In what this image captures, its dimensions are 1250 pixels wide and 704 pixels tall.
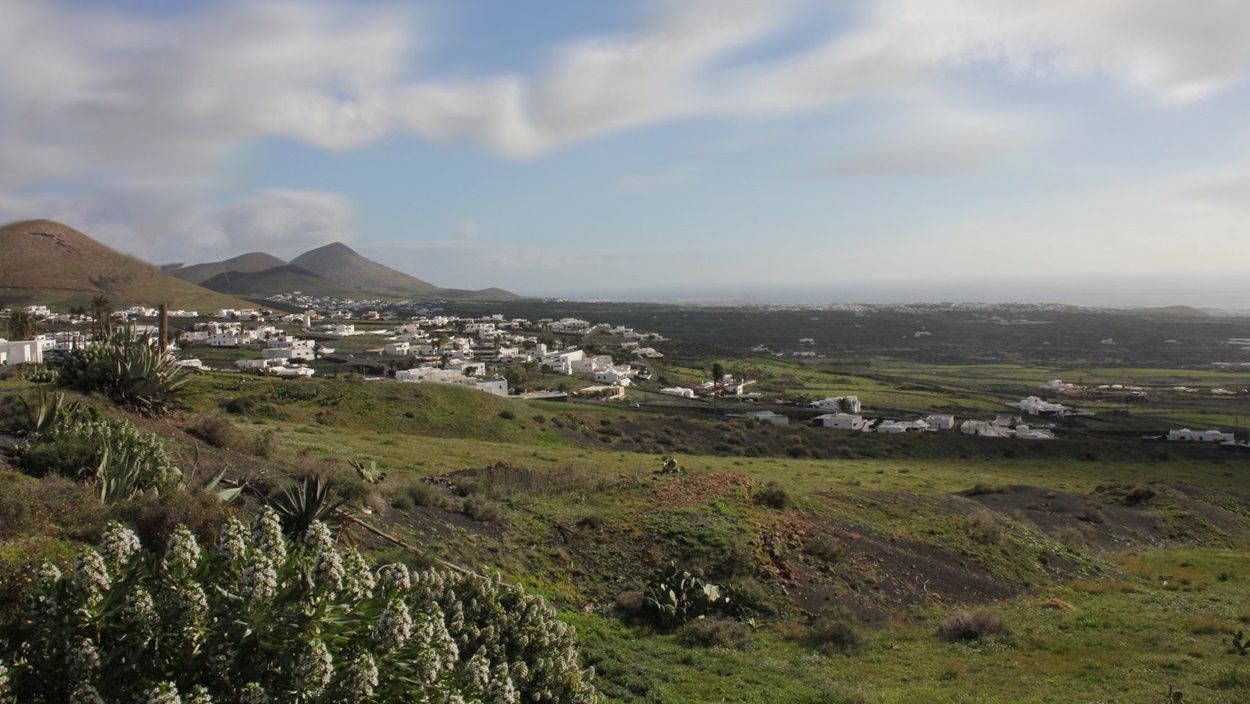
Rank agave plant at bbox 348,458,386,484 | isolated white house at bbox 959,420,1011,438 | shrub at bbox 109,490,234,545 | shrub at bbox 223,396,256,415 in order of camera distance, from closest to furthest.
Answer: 1. shrub at bbox 109,490,234,545
2. agave plant at bbox 348,458,386,484
3. shrub at bbox 223,396,256,415
4. isolated white house at bbox 959,420,1011,438

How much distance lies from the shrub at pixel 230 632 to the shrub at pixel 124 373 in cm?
1162

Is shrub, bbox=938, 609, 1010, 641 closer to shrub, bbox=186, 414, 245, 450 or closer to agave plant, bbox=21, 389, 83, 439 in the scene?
shrub, bbox=186, 414, 245, 450

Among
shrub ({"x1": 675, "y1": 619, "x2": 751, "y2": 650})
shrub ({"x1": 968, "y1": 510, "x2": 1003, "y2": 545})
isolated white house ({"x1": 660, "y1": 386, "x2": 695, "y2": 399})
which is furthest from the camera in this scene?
isolated white house ({"x1": 660, "y1": 386, "x2": 695, "y2": 399})

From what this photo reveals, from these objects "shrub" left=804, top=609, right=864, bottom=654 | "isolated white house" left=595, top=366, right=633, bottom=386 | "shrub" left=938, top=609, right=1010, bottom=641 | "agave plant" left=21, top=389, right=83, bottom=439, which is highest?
"agave plant" left=21, top=389, right=83, bottom=439

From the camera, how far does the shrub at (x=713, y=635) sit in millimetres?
9883

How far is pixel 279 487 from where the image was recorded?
34.6 feet

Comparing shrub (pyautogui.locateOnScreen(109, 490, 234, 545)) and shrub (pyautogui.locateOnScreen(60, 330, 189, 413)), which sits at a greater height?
shrub (pyautogui.locateOnScreen(60, 330, 189, 413))

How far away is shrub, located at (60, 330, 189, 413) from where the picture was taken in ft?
46.5

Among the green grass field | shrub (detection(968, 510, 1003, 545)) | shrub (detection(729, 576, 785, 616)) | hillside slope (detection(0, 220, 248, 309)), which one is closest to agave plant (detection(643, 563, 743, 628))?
shrub (detection(729, 576, 785, 616))

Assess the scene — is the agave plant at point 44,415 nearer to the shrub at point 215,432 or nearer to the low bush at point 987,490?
the shrub at point 215,432

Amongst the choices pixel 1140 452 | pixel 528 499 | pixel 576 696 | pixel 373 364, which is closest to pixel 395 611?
pixel 576 696

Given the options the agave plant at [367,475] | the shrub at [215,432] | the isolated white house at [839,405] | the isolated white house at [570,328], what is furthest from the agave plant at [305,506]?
the isolated white house at [570,328]

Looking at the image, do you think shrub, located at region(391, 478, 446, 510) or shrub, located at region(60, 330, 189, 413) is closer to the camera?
shrub, located at region(391, 478, 446, 510)

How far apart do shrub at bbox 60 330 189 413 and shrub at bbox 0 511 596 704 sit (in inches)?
458
